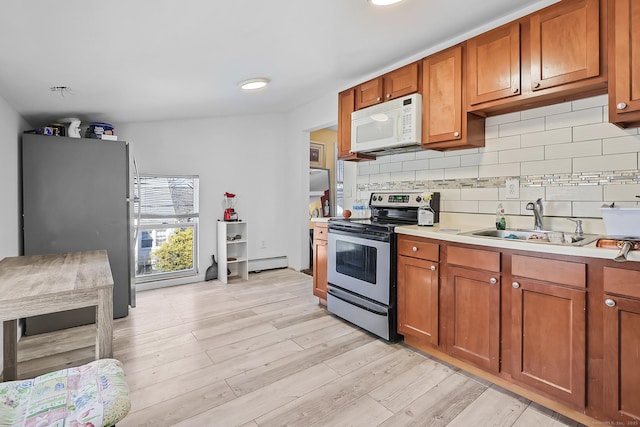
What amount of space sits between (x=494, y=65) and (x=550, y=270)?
1367mm

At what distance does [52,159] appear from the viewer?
273cm

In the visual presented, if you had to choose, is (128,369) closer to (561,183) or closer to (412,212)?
(412,212)

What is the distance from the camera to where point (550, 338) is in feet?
5.41

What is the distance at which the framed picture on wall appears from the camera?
5.52m

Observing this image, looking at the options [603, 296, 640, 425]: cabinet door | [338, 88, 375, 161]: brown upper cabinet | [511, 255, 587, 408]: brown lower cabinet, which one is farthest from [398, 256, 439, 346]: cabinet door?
[338, 88, 375, 161]: brown upper cabinet

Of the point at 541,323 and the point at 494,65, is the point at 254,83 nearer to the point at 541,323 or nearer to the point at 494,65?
the point at 494,65

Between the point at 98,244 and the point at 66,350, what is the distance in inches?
35.2

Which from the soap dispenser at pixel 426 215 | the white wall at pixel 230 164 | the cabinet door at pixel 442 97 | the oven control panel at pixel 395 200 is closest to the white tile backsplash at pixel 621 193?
the cabinet door at pixel 442 97

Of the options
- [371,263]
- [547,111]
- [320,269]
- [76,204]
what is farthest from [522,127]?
[76,204]

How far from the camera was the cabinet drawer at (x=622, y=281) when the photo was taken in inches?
54.7

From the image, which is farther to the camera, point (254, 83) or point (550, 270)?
point (254, 83)

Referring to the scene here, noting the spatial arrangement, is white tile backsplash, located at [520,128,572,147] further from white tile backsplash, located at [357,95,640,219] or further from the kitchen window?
the kitchen window

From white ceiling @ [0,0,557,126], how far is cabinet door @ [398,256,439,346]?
1653 millimetres

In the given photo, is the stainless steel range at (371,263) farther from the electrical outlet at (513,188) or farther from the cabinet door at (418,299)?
the electrical outlet at (513,188)
